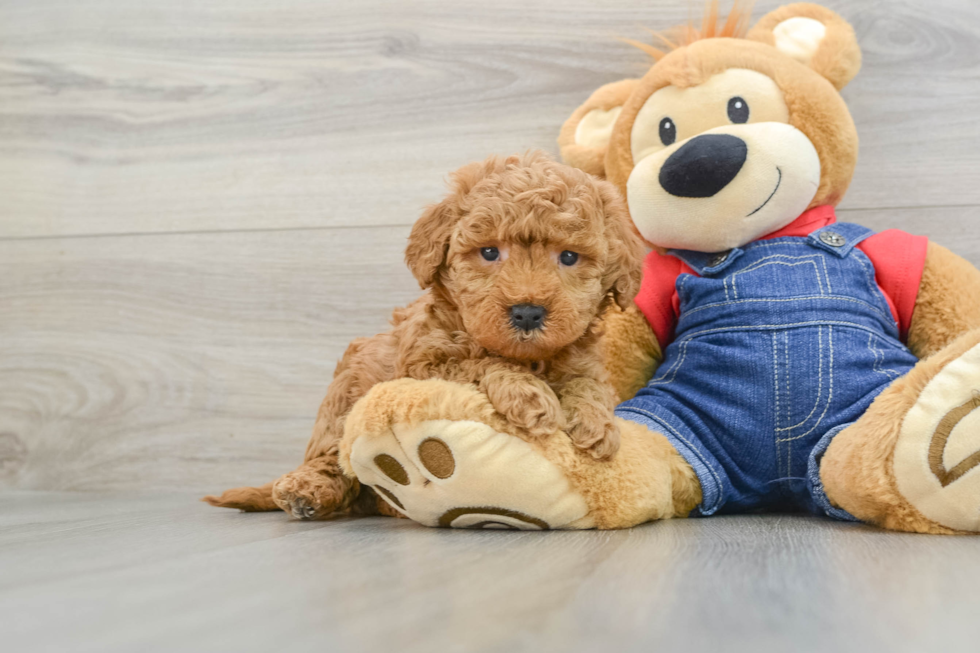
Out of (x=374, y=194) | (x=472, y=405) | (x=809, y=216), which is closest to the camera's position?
(x=472, y=405)

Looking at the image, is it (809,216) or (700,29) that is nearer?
(809,216)

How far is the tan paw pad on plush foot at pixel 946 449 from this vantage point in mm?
722

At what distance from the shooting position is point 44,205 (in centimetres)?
144

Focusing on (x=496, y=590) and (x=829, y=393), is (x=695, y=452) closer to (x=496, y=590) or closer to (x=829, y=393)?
(x=829, y=393)

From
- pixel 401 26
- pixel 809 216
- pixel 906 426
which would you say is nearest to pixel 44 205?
pixel 401 26

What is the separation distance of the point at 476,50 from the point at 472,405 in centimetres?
81

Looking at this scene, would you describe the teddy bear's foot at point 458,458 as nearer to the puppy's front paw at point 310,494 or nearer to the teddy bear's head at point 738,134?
the puppy's front paw at point 310,494

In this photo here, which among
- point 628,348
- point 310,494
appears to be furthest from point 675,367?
point 310,494

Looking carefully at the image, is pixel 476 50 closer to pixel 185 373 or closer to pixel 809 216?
pixel 809 216

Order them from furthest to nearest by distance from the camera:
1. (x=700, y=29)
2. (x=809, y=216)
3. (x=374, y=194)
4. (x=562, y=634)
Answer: (x=374, y=194), (x=700, y=29), (x=809, y=216), (x=562, y=634)

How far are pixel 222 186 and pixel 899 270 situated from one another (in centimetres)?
113

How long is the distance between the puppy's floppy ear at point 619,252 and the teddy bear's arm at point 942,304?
42cm

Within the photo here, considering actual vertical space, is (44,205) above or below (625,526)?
above

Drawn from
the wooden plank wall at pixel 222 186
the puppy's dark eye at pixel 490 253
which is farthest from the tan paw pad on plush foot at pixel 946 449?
the wooden plank wall at pixel 222 186
